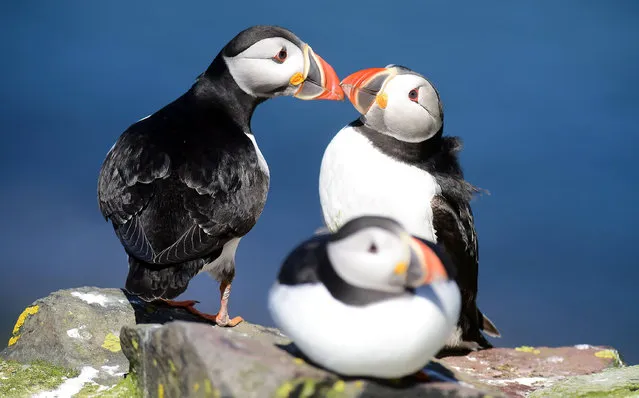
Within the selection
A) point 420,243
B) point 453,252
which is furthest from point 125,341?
point 453,252

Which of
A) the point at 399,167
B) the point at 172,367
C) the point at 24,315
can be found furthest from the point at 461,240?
the point at 24,315

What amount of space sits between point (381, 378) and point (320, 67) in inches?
117

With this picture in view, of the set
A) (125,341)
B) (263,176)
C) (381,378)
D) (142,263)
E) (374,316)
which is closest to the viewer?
(374,316)

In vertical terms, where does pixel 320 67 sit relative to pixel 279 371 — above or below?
above

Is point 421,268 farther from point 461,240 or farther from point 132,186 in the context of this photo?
point 132,186

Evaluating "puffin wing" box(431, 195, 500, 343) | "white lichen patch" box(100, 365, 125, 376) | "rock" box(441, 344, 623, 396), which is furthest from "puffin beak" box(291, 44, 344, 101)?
"white lichen patch" box(100, 365, 125, 376)

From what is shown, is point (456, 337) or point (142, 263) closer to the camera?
point (142, 263)

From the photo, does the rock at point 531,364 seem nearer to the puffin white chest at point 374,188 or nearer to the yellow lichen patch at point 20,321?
the puffin white chest at point 374,188

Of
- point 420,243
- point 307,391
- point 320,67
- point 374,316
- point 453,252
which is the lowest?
point 307,391

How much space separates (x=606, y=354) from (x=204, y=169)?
3.37 metres

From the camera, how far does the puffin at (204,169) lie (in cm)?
519

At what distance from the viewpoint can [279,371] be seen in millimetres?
3543

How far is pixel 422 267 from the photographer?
3359 millimetres

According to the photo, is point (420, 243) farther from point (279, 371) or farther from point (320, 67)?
point (320, 67)
